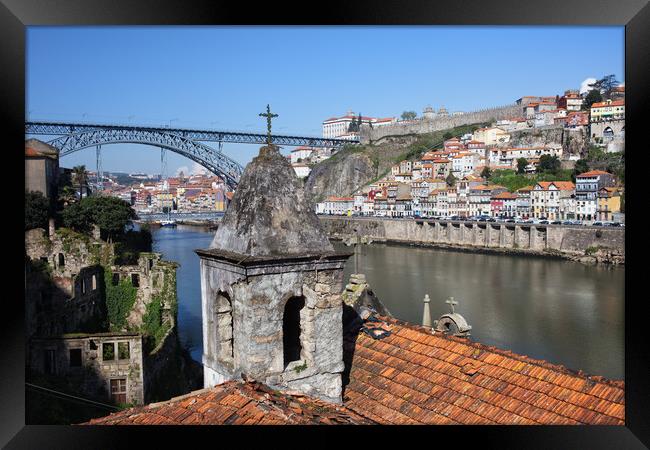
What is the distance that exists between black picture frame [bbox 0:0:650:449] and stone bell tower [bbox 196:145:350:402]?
0.71 meters

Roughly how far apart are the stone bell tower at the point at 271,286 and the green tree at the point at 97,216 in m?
12.7

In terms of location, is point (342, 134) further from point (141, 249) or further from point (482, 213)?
point (141, 249)

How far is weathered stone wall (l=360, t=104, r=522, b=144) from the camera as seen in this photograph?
55.8 m

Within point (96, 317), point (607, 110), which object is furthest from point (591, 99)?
point (96, 317)

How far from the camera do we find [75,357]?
30.5 ft

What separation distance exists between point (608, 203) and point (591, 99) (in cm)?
1776

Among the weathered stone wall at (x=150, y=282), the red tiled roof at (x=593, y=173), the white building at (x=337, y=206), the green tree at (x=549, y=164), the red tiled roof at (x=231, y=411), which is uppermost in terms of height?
the green tree at (x=549, y=164)

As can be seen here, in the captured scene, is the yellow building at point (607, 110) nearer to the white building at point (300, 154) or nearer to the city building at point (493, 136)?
the city building at point (493, 136)

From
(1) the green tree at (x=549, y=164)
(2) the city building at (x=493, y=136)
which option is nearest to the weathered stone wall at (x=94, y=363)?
(1) the green tree at (x=549, y=164)

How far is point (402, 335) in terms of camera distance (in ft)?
13.7

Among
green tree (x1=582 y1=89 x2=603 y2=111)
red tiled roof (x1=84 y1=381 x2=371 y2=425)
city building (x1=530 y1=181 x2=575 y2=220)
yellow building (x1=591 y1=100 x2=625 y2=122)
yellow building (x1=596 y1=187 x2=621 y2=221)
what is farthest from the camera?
green tree (x1=582 y1=89 x2=603 y2=111)

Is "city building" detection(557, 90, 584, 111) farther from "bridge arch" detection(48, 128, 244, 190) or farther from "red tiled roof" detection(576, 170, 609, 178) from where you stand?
"bridge arch" detection(48, 128, 244, 190)

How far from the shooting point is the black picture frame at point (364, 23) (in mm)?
3197

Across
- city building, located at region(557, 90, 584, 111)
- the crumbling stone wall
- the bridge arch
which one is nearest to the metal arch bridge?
the bridge arch
